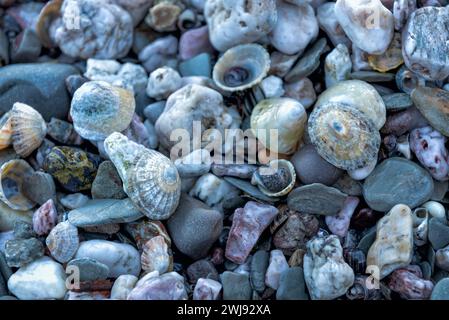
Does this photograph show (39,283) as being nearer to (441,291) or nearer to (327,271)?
(327,271)

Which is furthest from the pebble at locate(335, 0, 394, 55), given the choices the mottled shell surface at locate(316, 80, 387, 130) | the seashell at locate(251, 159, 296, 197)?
the seashell at locate(251, 159, 296, 197)

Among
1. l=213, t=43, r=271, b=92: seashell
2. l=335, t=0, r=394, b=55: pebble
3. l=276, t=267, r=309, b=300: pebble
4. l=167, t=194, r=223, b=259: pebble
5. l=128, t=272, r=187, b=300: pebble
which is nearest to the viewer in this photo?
l=128, t=272, r=187, b=300: pebble

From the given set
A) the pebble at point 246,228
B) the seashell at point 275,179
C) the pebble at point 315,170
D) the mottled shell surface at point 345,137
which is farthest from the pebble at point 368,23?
the pebble at point 246,228

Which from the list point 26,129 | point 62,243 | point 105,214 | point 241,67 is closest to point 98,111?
point 26,129

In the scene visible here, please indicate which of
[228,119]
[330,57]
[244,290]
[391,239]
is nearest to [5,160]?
[228,119]

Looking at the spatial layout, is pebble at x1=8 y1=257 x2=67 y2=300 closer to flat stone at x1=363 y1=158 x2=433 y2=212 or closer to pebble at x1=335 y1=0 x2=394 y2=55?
flat stone at x1=363 y1=158 x2=433 y2=212

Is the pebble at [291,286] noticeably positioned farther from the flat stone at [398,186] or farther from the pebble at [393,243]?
the flat stone at [398,186]

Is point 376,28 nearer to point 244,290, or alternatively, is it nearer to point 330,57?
point 330,57
